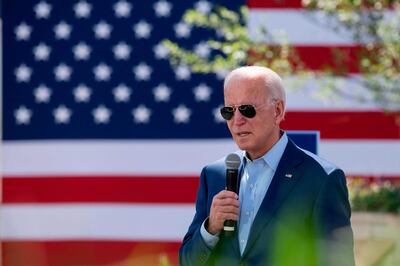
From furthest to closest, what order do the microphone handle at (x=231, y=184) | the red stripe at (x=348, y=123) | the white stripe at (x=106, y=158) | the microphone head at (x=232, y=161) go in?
the white stripe at (x=106, y=158), the red stripe at (x=348, y=123), the microphone head at (x=232, y=161), the microphone handle at (x=231, y=184)

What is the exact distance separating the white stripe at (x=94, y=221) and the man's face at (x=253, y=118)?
217 inches

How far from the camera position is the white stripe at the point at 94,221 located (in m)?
8.23

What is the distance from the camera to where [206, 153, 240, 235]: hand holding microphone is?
101 inches

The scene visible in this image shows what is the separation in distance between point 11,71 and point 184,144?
150cm

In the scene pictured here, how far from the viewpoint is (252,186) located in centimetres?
273

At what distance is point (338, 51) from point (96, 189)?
220 centimetres

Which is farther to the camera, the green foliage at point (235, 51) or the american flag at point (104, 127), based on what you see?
the american flag at point (104, 127)

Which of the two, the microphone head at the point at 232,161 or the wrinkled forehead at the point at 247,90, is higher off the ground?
the wrinkled forehead at the point at 247,90

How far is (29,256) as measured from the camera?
8.32m

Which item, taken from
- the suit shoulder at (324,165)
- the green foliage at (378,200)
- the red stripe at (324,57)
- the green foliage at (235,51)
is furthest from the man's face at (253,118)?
the red stripe at (324,57)

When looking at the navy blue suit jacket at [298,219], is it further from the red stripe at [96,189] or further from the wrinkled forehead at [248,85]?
the red stripe at [96,189]

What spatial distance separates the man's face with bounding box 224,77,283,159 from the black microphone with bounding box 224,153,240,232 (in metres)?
0.04

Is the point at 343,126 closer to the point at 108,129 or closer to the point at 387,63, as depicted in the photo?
the point at 387,63

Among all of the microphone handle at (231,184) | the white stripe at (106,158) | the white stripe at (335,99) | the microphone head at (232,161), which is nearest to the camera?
the microphone handle at (231,184)
